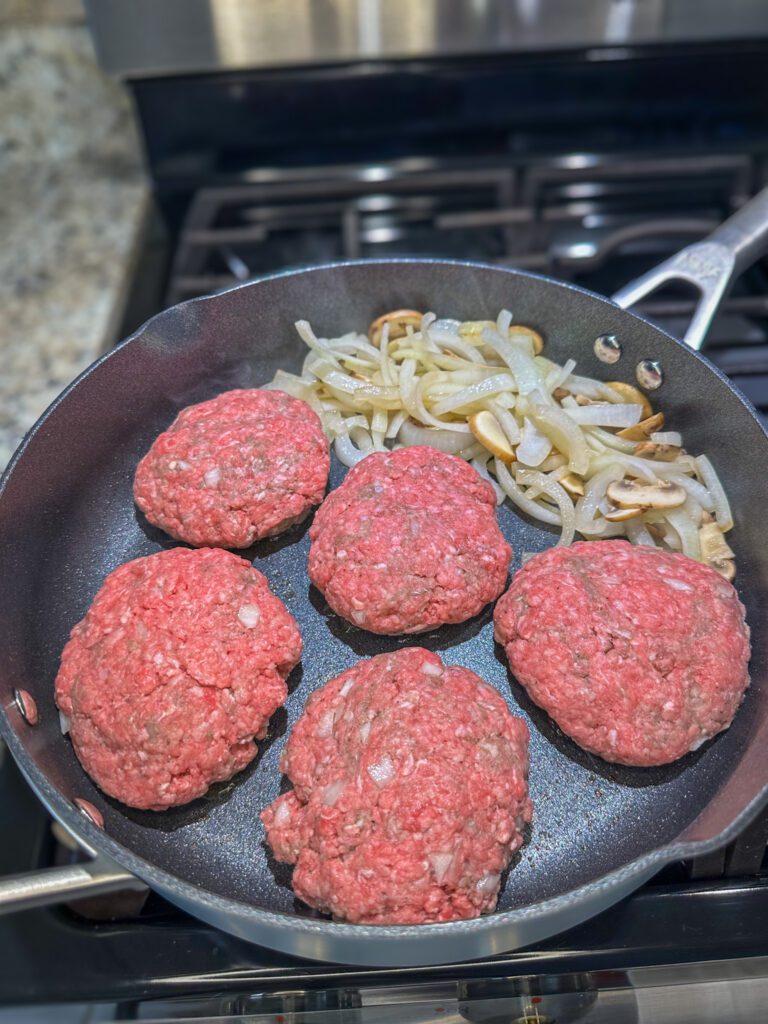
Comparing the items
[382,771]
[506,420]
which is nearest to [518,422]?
[506,420]

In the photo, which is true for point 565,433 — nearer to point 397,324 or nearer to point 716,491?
point 716,491

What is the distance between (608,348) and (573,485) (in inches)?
14.1

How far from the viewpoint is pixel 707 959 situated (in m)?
1.35

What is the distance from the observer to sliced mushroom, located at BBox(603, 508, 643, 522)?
1692mm

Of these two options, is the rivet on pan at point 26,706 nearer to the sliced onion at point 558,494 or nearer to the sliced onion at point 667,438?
the sliced onion at point 558,494

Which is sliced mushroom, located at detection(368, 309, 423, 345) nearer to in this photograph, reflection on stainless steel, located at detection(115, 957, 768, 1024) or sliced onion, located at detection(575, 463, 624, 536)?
sliced onion, located at detection(575, 463, 624, 536)

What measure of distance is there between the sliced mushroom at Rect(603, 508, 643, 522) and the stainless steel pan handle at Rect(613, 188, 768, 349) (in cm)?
40

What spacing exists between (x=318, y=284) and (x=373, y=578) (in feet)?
2.57

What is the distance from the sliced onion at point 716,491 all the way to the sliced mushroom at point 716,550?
0.02 m

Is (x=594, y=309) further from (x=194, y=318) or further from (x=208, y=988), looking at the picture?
(x=208, y=988)

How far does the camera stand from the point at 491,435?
5.86 ft

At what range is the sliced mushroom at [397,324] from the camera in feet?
6.46

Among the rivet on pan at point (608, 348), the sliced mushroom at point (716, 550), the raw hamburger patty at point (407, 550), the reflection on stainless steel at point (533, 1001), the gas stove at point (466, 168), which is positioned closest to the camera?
the reflection on stainless steel at point (533, 1001)

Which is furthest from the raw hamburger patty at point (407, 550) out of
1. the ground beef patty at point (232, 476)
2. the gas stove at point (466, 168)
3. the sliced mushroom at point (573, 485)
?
the gas stove at point (466, 168)
